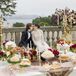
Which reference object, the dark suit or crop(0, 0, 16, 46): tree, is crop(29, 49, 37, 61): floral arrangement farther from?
crop(0, 0, 16, 46): tree

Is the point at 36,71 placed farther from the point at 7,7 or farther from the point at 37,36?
the point at 7,7

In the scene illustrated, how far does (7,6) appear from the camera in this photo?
9148mm

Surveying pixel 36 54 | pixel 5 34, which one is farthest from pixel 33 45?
pixel 36 54

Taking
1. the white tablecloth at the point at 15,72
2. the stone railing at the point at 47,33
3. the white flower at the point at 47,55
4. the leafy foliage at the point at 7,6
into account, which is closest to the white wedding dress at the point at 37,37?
the stone railing at the point at 47,33

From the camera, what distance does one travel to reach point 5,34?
8.69m

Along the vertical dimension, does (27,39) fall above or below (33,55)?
below

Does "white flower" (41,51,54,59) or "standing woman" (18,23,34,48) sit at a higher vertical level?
"white flower" (41,51,54,59)

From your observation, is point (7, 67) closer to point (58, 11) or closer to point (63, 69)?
point (63, 69)

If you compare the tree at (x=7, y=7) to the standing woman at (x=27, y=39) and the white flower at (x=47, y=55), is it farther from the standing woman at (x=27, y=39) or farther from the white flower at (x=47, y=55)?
the white flower at (x=47, y=55)

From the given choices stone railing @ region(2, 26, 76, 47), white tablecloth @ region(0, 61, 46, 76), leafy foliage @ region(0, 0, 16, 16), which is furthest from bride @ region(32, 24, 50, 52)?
white tablecloth @ region(0, 61, 46, 76)

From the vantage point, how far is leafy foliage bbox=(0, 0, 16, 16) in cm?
903

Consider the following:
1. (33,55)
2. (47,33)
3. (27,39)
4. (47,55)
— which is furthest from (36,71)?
(47,33)

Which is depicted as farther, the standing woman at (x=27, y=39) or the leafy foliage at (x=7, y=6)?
the leafy foliage at (x=7, y=6)

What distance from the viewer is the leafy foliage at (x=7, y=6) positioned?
9.03 meters
